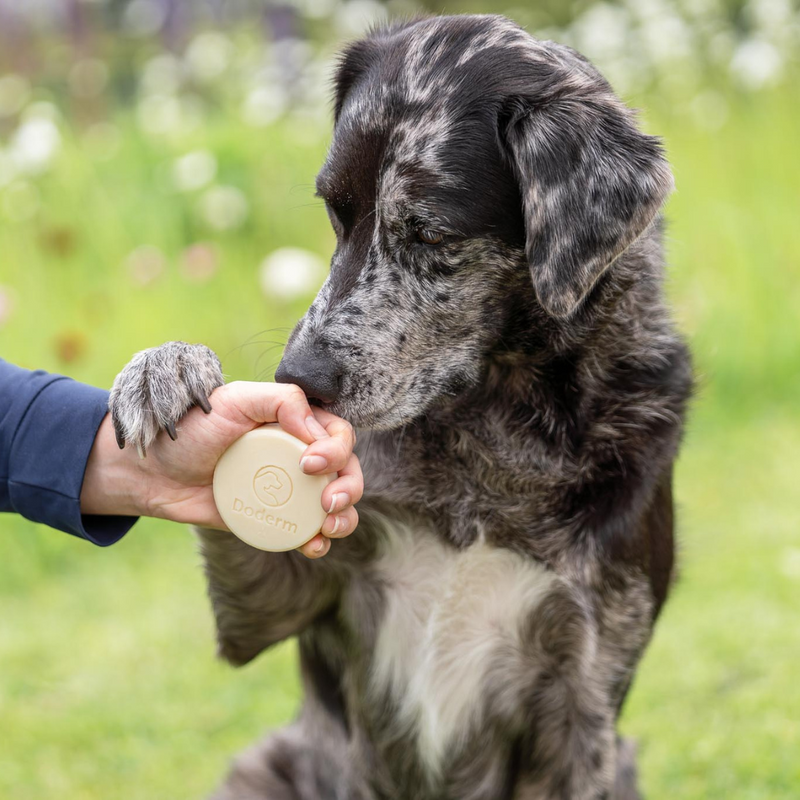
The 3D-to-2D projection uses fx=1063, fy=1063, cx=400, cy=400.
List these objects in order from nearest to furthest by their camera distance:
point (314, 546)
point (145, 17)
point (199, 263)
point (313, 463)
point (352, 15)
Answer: point (313, 463)
point (314, 546)
point (199, 263)
point (352, 15)
point (145, 17)

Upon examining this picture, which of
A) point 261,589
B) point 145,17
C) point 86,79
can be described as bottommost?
point 145,17

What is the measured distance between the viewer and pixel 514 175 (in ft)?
8.29

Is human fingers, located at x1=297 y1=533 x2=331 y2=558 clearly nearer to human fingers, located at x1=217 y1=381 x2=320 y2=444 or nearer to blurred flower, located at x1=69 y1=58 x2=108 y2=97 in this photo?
human fingers, located at x1=217 y1=381 x2=320 y2=444

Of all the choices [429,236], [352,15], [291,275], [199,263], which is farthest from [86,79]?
[429,236]

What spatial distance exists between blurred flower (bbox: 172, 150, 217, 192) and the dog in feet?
11.0

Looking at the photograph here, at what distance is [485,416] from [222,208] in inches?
154

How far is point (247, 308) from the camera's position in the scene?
6.00 metres

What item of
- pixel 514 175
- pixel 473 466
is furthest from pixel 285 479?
pixel 514 175

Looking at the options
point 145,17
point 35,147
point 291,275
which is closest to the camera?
point 291,275

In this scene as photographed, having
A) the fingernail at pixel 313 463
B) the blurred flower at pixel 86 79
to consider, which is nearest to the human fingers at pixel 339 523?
the fingernail at pixel 313 463

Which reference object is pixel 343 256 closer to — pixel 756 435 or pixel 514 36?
pixel 514 36

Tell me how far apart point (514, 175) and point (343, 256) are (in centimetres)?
45

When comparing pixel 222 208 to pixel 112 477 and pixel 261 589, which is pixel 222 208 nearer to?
pixel 261 589

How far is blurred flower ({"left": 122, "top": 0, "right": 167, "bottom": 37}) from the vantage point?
10.2m
